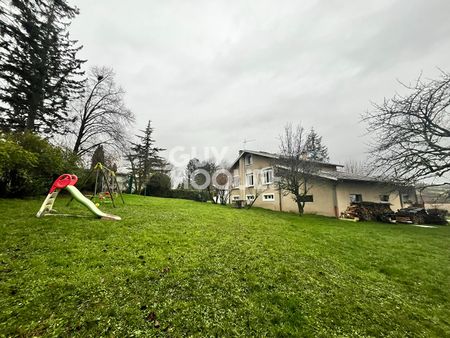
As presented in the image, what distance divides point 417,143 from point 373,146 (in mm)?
1201

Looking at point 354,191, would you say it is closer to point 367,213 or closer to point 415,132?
point 367,213

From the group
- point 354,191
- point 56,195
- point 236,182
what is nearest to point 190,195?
point 236,182

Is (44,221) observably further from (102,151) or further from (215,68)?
(215,68)

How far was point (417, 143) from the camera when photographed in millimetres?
6383

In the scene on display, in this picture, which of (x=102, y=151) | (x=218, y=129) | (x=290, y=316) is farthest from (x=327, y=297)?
(x=218, y=129)

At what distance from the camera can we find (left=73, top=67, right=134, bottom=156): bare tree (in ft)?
51.0

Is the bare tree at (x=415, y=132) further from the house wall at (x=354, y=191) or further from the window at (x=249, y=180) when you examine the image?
the window at (x=249, y=180)

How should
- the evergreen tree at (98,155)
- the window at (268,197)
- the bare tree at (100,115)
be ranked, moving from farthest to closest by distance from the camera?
the window at (268,197) < the evergreen tree at (98,155) < the bare tree at (100,115)

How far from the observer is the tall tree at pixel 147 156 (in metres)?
27.6

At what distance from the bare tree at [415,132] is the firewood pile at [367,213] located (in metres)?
7.79

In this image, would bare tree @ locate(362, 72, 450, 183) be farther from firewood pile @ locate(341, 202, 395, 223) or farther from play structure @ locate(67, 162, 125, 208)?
play structure @ locate(67, 162, 125, 208)

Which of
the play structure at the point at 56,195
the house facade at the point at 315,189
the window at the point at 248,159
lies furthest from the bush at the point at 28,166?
the window at the point at 248,159

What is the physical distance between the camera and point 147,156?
3038 centimetres

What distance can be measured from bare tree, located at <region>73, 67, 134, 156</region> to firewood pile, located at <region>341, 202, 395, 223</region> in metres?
19.3
